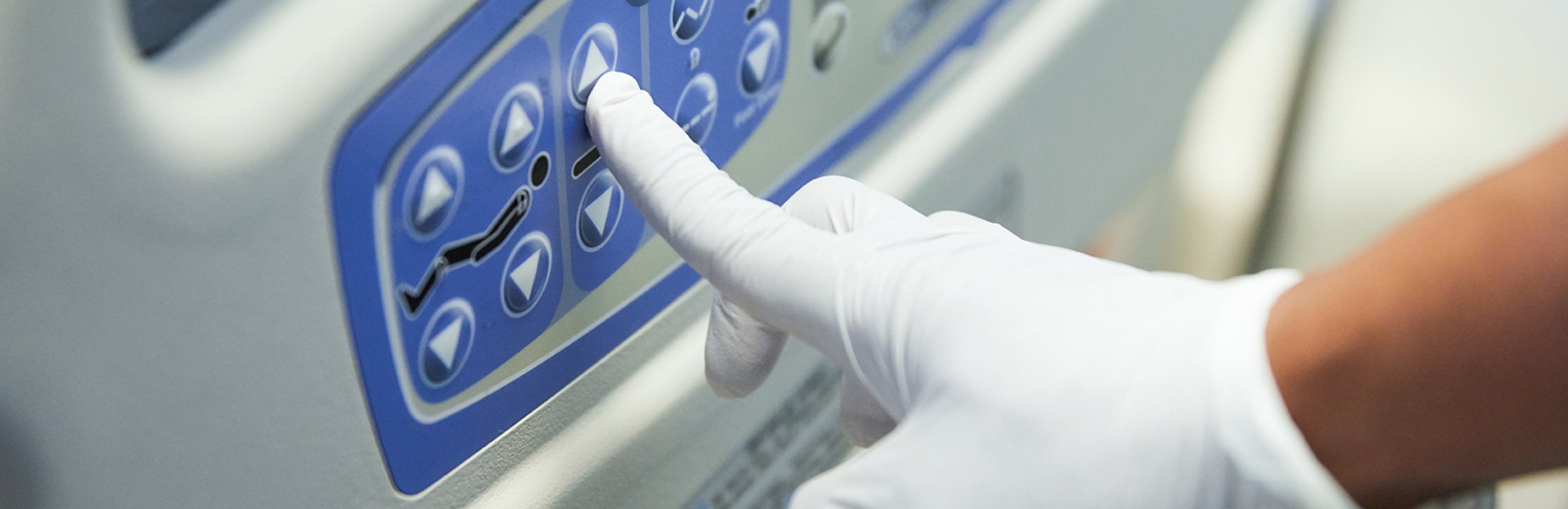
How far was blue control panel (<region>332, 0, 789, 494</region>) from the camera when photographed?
475mm

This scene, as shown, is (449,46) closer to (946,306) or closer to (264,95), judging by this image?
(264,95)

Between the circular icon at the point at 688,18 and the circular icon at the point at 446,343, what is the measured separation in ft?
0.55

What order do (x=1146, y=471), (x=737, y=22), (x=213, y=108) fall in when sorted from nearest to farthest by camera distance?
(x=213, y=108)
(x=1146, y=471)
(x=737, y=22)

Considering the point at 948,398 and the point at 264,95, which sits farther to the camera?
the point at 948,398

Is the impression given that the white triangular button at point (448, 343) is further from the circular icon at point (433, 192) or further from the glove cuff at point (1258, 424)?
the glove cuff at point (1258, 424)

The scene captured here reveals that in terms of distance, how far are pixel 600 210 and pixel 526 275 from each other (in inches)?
2.3

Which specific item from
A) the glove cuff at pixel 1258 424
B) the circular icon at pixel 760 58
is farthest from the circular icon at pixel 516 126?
the glove cuff at pixel 1258 424

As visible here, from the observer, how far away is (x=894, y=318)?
56cm

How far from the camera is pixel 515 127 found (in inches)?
20.6

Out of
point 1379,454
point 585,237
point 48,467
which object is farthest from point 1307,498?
point 48,467

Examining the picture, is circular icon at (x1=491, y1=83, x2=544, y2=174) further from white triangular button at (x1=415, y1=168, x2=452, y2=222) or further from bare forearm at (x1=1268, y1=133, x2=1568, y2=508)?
bare forearm at (x1=1268, y1=133, x2=1568, y2=508)

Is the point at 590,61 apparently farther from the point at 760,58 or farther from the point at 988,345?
the point at 988,345

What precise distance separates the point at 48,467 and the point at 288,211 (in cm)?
12

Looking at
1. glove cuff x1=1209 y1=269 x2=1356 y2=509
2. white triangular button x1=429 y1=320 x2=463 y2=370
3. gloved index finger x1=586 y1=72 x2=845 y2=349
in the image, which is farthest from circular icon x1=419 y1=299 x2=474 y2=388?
glove cuff x1=1209 y1=269 x2=1356 y2=509
